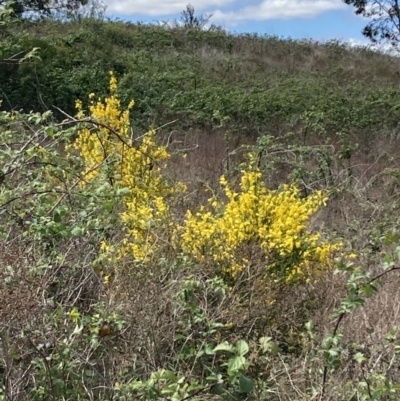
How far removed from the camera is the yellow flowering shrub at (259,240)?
11.9 ft

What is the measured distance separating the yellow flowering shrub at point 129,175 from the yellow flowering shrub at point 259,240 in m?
0.26

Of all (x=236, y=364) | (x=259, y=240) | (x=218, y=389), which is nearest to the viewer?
(x=236, y=364)

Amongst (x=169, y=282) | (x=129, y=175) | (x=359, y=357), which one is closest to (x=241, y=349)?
(x=359, y=357)

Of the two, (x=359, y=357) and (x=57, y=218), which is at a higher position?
(x=57, y=218)

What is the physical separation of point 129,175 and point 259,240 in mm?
1153

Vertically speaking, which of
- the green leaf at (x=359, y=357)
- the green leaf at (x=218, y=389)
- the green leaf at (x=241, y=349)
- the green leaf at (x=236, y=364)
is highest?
the green leaf at (x=241, y=349)

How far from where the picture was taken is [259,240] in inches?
147

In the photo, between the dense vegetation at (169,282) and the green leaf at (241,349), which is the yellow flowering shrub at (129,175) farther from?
the green leaf at (241,349)

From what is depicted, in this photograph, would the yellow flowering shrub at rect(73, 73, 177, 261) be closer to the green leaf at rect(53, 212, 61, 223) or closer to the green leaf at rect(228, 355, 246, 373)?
the green leaf at rect(53, 212, 61, 223)

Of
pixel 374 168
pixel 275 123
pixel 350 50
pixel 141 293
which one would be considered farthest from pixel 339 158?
pixel 350 50

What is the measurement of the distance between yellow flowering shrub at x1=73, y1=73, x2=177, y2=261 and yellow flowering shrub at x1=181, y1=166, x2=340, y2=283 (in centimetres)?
26

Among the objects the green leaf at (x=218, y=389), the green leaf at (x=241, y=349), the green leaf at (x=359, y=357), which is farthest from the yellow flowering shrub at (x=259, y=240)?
the green leaf at (x=241, y=349)

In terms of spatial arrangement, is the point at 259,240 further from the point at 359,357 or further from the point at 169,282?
the point at 359,357

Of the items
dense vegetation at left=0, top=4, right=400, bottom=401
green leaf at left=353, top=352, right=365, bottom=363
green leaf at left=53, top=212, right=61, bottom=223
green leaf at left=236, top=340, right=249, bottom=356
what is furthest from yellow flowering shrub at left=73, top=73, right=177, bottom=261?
green leaf at left=353, top=352, right=365, bottom=363
